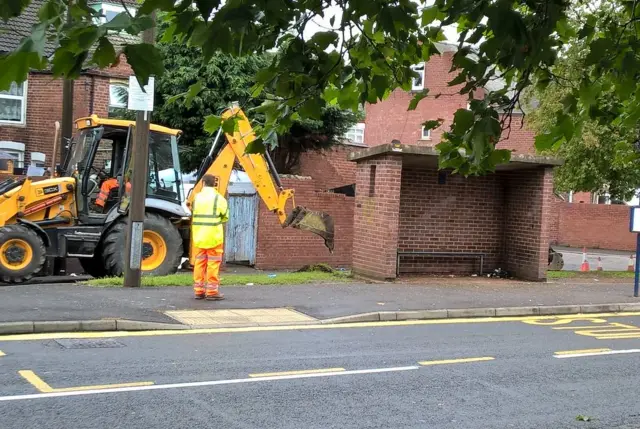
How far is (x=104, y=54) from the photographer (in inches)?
103

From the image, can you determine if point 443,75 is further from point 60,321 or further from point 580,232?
point 60,321

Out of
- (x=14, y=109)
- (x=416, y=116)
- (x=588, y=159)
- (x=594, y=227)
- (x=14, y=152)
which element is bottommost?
(x=594, y=227)

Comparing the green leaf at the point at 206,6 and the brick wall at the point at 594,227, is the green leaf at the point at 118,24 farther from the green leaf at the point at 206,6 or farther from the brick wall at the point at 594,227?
the brick wall at the point at 594,227

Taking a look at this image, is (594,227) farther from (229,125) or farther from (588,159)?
(229,125)

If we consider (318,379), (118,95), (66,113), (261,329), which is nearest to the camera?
(318,379)

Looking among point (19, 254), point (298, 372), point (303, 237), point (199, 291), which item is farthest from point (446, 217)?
point (298, 372)

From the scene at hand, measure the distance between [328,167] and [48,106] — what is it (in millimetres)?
9258

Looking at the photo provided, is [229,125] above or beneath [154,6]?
beneath

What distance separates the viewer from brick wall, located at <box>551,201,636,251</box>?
36.2m

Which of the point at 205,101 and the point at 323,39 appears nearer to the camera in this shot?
the point at 323,39

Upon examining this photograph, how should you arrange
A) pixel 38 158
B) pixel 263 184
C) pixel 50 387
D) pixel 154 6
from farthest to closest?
pixel 38 158
pixel 263 184
pixel 50 387
pixel 154 6

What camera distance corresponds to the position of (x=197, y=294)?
11.3m

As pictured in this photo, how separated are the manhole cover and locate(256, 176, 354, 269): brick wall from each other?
10.2 metres

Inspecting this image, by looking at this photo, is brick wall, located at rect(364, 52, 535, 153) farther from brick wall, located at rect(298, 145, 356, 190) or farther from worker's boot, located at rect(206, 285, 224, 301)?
worker's boot, located at rect(206, 285, 224, 301)
